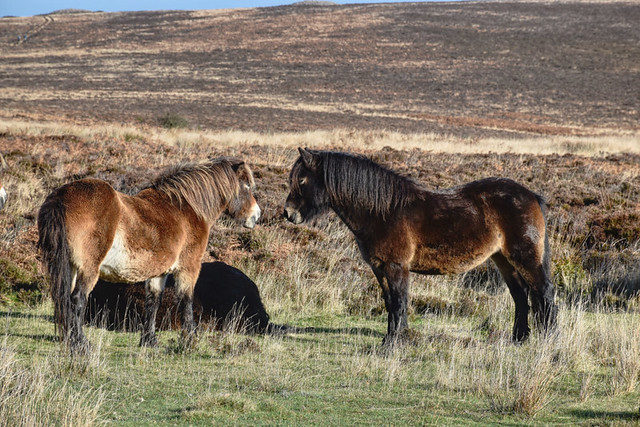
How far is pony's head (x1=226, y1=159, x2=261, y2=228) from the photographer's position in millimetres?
7543

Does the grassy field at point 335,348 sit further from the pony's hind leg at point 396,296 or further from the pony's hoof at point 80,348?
the pony's hind leg at point 396,296

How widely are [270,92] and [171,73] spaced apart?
1466cm

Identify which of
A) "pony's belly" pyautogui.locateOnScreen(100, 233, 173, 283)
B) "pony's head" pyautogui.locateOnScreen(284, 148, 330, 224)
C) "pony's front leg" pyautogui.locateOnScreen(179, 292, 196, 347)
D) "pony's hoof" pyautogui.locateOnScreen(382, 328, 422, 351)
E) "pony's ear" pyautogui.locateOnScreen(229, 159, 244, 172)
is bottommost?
"pony's hoof" pyautogui.locateOnScreen(382, 328, 422, 351)

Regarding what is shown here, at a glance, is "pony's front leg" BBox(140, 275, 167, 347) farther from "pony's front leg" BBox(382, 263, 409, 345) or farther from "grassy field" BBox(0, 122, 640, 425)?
"pony's front leg" BBox(382, 263, 409, 345)

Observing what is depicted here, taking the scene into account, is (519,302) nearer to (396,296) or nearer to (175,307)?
(396,296)

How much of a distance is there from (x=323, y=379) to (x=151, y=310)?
6.55ft

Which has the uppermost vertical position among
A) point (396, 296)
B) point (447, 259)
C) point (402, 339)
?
point (447, 259)

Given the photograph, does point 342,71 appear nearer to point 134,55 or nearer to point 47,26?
point 134,55

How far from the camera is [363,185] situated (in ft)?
24.3

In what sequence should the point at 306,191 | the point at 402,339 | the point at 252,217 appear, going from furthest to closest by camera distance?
the point at 252,217, the point at 306,191, the point at 402,339

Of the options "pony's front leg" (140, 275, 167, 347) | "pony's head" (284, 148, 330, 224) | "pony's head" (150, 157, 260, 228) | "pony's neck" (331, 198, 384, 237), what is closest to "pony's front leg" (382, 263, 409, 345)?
"pony's neck" (331, 198, 384, 237)

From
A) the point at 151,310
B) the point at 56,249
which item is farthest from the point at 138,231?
the point at 151,310

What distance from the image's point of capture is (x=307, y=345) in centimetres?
720

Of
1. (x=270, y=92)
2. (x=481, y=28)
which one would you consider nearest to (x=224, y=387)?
(x=270, y=92)
